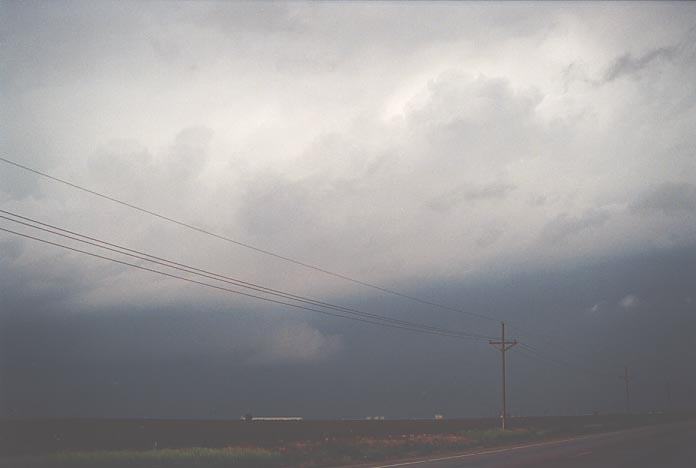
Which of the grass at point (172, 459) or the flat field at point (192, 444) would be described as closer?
the grass at point (172, 459)

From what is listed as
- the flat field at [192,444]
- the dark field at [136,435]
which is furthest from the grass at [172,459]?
the dark field at [136,435]

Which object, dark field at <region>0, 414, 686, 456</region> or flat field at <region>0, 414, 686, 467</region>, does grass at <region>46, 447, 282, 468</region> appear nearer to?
flat field at <region>0, 414, 686, 467</region>

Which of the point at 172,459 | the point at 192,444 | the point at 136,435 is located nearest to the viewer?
the point at 172,459

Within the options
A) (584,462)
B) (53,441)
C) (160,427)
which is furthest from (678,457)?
(160,427)

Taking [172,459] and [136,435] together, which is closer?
[172,459]

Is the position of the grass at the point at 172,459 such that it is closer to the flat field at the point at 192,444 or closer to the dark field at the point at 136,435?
the flat field at the point at 192,444

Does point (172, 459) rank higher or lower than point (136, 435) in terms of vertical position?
higher

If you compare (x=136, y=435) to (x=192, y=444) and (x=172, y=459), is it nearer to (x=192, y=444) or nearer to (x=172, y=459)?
(x=192, y=444)

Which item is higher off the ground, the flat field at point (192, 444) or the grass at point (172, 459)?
the grass at point (172, 459)

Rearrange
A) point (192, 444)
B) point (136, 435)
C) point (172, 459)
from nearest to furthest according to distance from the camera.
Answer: point (172, 459) < point (192, 444) < point (136, 435)

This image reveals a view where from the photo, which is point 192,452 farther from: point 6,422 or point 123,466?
point 6,422

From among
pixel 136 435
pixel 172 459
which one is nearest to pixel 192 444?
pixel 136 435

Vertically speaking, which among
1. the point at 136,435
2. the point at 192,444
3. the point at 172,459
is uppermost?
the point at 172,459

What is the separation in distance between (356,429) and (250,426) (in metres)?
12.1
